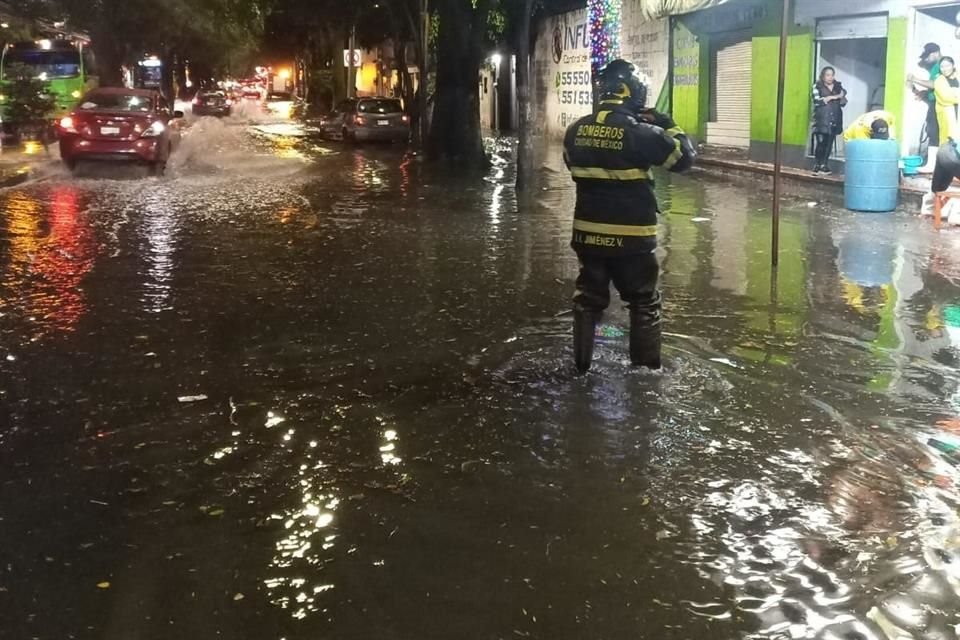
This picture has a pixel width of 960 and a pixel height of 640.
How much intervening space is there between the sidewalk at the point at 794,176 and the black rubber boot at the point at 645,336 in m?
8.97

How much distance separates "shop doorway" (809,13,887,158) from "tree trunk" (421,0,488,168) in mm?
7627

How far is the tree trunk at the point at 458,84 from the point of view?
926 inches

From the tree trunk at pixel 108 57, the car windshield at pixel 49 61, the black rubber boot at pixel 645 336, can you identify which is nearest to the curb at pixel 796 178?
the black rubber boot at pixel 645 336

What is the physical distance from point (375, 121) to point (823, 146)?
53.0 feet

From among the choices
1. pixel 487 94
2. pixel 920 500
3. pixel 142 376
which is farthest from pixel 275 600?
pixel 487 94

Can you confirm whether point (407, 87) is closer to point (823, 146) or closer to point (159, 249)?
point (823, 146)

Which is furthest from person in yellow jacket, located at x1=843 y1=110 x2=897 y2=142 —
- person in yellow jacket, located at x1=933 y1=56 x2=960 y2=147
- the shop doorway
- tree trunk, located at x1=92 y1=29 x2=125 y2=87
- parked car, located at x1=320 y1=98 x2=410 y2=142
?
tree trunk, located at x1=92 y1=29 x2=125 y2=87

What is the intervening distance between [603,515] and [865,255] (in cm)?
735

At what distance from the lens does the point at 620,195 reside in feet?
20.0

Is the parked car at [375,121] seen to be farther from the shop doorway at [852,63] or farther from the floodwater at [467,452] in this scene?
the floodwater at [467,452]

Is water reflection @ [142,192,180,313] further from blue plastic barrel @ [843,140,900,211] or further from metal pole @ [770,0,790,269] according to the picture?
blue plastic barrel @ [843,140,900,211]

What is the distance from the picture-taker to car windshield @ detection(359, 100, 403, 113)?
31.5m

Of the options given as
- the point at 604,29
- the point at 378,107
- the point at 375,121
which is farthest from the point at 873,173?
the point at 378,107

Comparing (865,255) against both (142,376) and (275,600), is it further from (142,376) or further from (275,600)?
(275,600)
